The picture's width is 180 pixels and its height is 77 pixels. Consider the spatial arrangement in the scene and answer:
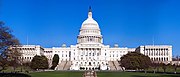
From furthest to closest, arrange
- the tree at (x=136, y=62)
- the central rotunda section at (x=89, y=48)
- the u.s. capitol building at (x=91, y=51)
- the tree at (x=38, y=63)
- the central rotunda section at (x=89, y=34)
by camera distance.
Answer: the central rotunda section at (x=89, y=34), the u.s. capitol building at (x=91, y=51), the central rotunda section at (x=89, y=48), the tree at (x=136, y=62), the tree at (x=38, y=63)

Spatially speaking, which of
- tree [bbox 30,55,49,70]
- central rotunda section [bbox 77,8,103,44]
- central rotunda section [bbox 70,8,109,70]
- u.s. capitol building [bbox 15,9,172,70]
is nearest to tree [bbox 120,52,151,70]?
tree [bbox 30,55,49,70]

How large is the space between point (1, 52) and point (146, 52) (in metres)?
128

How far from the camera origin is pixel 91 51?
180625 millimetres

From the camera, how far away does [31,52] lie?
176250 millimetres

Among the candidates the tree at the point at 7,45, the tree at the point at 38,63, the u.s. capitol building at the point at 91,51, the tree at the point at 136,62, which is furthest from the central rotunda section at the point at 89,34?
the tree at the point at 7,45

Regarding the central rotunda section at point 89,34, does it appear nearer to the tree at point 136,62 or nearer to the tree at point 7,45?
the tree at point 136,62

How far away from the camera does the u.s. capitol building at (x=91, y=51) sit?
172 meters

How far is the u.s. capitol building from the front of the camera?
17188 cm

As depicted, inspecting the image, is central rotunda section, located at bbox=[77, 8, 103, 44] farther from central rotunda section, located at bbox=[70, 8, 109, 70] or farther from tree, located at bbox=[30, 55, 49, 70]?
tree, located at bbox=[30, 55, 49, 70]

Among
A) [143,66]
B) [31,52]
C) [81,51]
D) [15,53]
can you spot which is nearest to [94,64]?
[81,51]

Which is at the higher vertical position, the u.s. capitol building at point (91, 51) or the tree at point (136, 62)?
the u.s. capitol building at point (91, 51)

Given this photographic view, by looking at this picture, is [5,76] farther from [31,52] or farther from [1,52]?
[31,52]

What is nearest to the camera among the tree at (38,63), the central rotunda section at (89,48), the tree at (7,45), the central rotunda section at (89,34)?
the tree at (7,45)

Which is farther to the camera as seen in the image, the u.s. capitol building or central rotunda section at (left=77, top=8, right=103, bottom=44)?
central rotunda section at (left=77, top=8, right=103, bottom=44)
